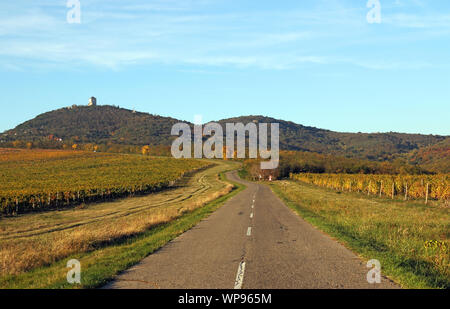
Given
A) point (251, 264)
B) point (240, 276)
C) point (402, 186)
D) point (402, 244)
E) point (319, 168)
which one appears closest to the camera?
point (240, 276)

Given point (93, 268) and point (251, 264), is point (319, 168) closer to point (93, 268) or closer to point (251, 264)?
point (251, 264)

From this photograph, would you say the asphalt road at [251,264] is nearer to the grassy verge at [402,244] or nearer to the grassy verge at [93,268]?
the grassy verge at [93,268]

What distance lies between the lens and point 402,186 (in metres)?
43.0

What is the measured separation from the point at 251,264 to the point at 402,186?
3954 centimetres

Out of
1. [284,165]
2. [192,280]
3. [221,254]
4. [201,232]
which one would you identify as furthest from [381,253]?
[284,165]

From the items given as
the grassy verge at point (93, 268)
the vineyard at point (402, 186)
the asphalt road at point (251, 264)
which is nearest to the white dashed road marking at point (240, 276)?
the asphalt road at point (251, 264)

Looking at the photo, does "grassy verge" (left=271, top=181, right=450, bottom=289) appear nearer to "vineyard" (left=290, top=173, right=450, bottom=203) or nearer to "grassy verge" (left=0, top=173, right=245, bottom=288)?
"grassy verge" (left=0, top=173, right=245, bottom=288)

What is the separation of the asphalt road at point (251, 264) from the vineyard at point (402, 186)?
2216cm

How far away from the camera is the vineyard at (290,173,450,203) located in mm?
36722

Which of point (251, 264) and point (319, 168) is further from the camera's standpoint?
point (319, 168)

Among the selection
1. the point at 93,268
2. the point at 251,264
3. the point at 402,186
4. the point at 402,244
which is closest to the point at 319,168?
the point at 402,186

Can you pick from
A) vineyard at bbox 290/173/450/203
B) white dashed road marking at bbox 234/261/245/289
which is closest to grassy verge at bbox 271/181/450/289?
white dashed road marking at bbox 234/261/245/289

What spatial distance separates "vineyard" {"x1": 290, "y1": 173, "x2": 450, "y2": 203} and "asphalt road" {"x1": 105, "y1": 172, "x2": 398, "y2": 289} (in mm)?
22165

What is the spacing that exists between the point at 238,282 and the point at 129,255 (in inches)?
176
